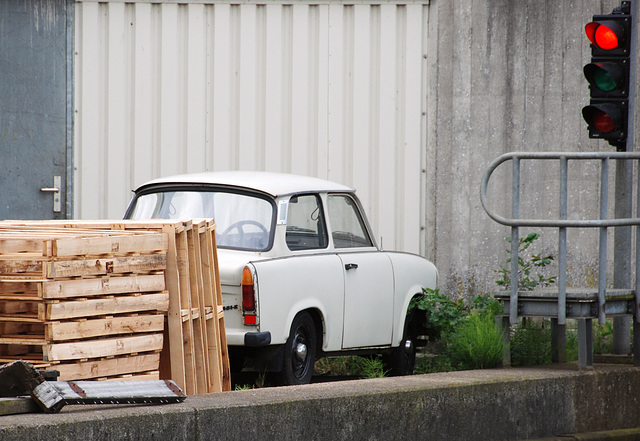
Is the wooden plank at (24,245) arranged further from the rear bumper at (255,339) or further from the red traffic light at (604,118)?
the red traffic light at (604,118)

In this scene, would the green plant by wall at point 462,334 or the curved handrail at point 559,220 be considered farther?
the green plant by wall at point 462,334

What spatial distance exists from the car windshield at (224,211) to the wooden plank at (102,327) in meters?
1.80

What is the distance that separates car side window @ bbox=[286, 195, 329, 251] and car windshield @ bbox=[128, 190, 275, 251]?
25 centimetres

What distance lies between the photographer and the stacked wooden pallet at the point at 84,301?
564cm

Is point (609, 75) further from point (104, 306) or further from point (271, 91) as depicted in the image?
point (271, 91)

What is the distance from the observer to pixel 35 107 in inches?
453

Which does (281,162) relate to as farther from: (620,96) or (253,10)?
(620,96)

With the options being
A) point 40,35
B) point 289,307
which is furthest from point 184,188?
point 40,35

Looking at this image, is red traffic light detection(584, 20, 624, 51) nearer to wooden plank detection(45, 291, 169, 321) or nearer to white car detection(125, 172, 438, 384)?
white car detection(125, 172, 438, 384)

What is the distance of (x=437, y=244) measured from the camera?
1151 cm

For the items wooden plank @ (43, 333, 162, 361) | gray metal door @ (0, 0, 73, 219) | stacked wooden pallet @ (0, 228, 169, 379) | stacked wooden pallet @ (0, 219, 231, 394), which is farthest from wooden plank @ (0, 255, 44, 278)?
gray metal door @ (0, 0, 73, 219)

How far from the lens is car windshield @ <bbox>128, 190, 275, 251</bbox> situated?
796 cm

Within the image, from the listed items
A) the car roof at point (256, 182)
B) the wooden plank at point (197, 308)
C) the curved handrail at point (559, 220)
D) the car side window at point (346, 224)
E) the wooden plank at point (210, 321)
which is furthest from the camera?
the car side window at point (346, 224)

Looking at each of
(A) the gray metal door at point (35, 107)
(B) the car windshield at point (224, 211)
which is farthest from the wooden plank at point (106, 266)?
(A) the gray metal door at point (35, 107)
